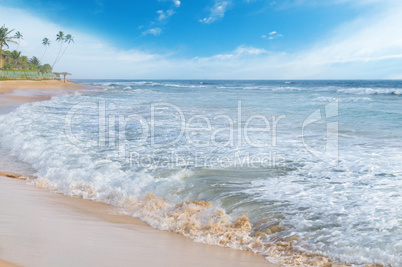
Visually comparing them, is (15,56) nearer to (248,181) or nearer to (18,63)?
(18,63)

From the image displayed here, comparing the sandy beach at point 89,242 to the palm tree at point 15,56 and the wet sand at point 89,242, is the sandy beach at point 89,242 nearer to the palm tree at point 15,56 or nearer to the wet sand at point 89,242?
the wet sand at point 89,242

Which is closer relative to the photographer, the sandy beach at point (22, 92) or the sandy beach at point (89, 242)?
the sandy beach at point (89, 242)

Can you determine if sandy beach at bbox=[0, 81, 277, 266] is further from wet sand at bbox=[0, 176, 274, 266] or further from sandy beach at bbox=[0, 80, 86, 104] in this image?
sandy beach at bbox=[0, 80, 86, 104]

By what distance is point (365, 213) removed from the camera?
3928 mm

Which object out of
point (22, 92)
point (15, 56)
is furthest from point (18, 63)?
point (22, 92)

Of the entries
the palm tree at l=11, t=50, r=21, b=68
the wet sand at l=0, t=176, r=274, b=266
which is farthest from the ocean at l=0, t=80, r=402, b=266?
the palm tree at l=11, t=50, r=21, b=68

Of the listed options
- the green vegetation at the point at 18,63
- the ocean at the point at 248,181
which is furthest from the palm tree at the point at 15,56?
the ocean at the point at 248,181

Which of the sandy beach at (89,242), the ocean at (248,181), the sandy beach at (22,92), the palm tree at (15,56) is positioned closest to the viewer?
the sandy beach at (89,242)

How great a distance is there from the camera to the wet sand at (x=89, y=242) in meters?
2.73

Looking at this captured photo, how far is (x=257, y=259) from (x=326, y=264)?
0.66m

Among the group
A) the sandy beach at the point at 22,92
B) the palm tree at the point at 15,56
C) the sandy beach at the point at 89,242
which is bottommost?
the sandy beach at the point at 89,242

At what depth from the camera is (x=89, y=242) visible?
3121 millimetres

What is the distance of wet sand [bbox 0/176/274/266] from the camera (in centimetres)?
273

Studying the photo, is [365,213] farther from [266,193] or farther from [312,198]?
[266,193]
